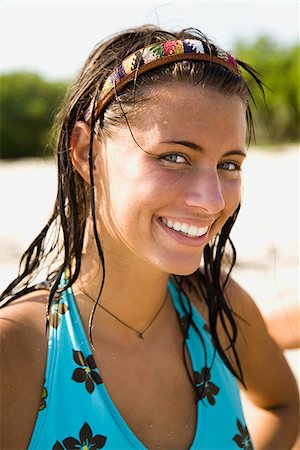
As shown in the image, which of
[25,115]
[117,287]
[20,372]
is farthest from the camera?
[25,115]

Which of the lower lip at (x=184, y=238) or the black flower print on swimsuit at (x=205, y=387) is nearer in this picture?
the lower lip at (x=184, y=238)

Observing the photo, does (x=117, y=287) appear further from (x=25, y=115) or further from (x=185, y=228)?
(x=25, y=115)

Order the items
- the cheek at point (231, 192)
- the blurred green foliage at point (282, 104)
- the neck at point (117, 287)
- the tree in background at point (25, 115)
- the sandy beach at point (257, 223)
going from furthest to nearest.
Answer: the blurred green foliage at point (282, 104) → the tree in background at point (25, 115) → the sandy beach at point (257, 223) → the neck at point (117, 287) → the cheek at point (231, 192)

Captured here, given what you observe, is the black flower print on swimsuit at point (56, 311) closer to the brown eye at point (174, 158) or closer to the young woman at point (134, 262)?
the young woman at point (134, 262)

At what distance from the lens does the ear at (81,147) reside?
1.86m

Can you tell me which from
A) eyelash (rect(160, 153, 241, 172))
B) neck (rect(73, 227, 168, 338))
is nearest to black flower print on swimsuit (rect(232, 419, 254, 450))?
neck (rect(73, 227, 168, 338))

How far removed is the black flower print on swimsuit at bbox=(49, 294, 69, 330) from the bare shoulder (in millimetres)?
53

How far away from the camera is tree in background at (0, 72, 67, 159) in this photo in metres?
19.6

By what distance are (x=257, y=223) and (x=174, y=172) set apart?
6.84m

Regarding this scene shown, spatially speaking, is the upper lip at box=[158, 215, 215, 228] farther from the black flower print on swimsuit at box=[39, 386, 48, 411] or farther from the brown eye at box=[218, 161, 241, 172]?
the black flower print on swimsuit at box=[39, 386, 48, 411]

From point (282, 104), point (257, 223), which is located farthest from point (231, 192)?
point (282, 104)

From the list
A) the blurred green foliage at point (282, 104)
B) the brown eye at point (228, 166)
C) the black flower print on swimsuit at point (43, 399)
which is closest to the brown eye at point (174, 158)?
the brown eye at point (228, 166)

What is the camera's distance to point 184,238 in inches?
68.0

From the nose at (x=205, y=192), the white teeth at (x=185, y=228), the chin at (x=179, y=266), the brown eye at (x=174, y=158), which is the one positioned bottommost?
the chin at (x=179, y=266)
